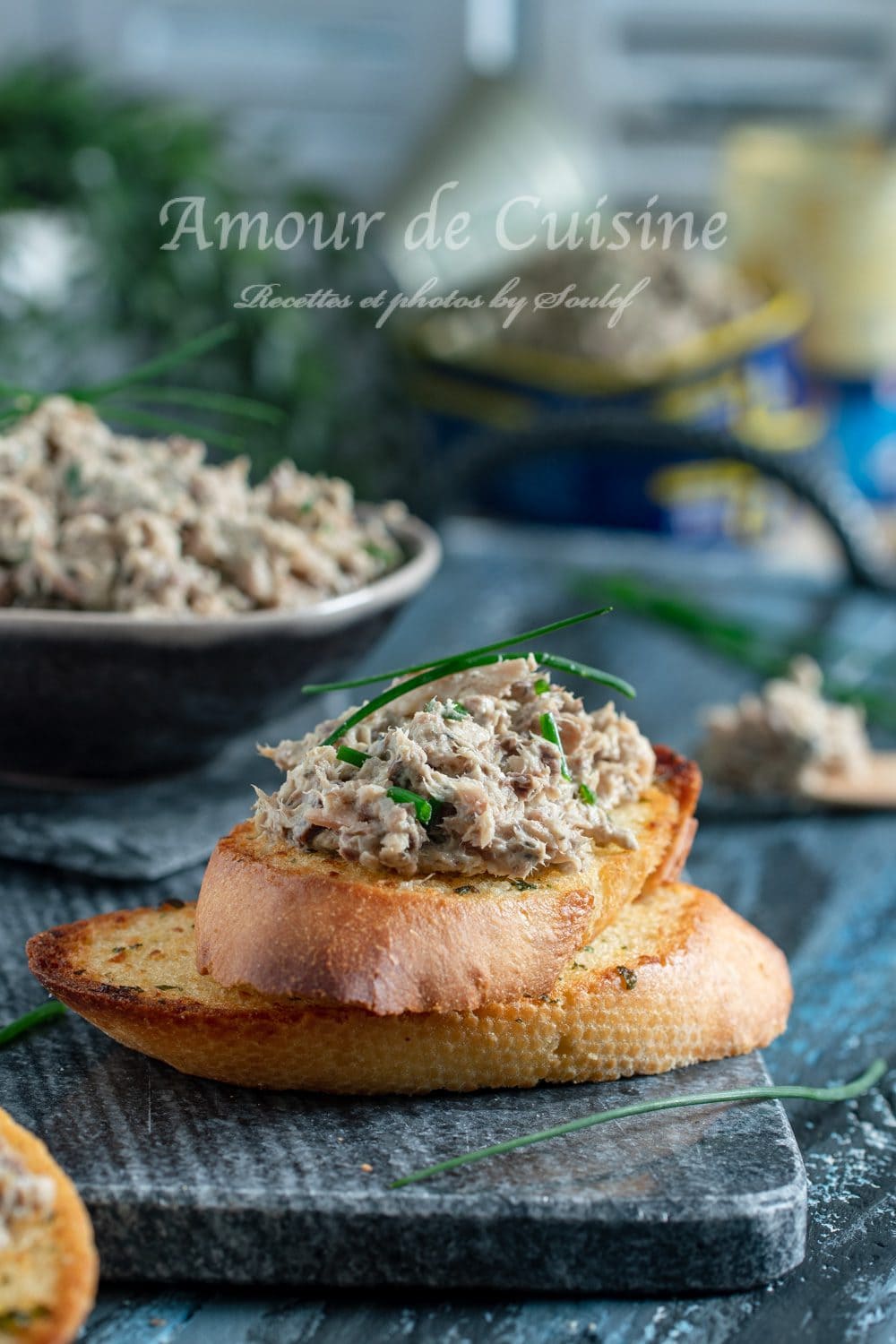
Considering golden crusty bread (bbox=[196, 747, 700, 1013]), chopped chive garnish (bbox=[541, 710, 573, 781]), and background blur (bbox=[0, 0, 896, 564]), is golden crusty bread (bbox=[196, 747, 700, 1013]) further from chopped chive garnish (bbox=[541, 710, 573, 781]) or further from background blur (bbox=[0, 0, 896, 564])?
background blur (bbox=[0, 0, 896, 564])

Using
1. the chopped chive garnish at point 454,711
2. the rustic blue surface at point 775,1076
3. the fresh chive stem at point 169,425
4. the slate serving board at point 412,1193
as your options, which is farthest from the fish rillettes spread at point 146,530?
the slate serving board at point 412,1193

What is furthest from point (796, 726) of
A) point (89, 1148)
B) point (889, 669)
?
point (89, 1148)

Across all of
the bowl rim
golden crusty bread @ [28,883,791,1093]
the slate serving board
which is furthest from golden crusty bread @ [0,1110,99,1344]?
the bowl rim

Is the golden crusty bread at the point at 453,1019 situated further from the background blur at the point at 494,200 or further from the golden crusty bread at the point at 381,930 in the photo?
the background blur at the point at 494,200

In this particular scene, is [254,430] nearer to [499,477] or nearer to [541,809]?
[499,477]

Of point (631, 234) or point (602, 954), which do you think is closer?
point (602, 954)
